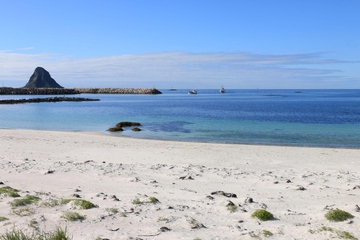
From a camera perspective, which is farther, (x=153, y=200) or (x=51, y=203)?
(x=153, y=200)

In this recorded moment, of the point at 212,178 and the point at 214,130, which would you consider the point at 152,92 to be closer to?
the point at 214,130

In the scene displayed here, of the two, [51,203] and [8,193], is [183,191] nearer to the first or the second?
[51,203]

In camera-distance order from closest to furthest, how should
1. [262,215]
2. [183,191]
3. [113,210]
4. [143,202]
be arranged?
[262,215], [113,210], [143,202], [183,191]

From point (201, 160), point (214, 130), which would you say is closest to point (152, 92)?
point (214, 130)

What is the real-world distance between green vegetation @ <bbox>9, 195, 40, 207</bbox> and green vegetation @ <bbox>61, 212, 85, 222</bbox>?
120 cm

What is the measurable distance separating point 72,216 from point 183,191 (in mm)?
3681

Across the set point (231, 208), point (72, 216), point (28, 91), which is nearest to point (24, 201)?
point (72, 216)

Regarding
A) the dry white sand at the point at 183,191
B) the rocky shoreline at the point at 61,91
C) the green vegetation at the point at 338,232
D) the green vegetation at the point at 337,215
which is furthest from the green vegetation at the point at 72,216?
the rocky shoreline at the point at 61,91

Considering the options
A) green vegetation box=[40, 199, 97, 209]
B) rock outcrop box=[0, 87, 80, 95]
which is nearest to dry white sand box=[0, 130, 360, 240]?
green vegetation box=[40, 199, 97, 209]

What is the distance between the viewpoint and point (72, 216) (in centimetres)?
702

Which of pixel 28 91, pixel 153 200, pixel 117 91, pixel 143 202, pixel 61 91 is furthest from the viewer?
pixel 117 91

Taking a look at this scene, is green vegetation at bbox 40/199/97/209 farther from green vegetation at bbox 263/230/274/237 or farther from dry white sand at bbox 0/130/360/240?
green vegetation at bbox 263/230/274/237

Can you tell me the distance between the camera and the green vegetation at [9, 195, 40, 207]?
7581mm

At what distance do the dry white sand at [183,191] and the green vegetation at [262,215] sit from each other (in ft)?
0.37
